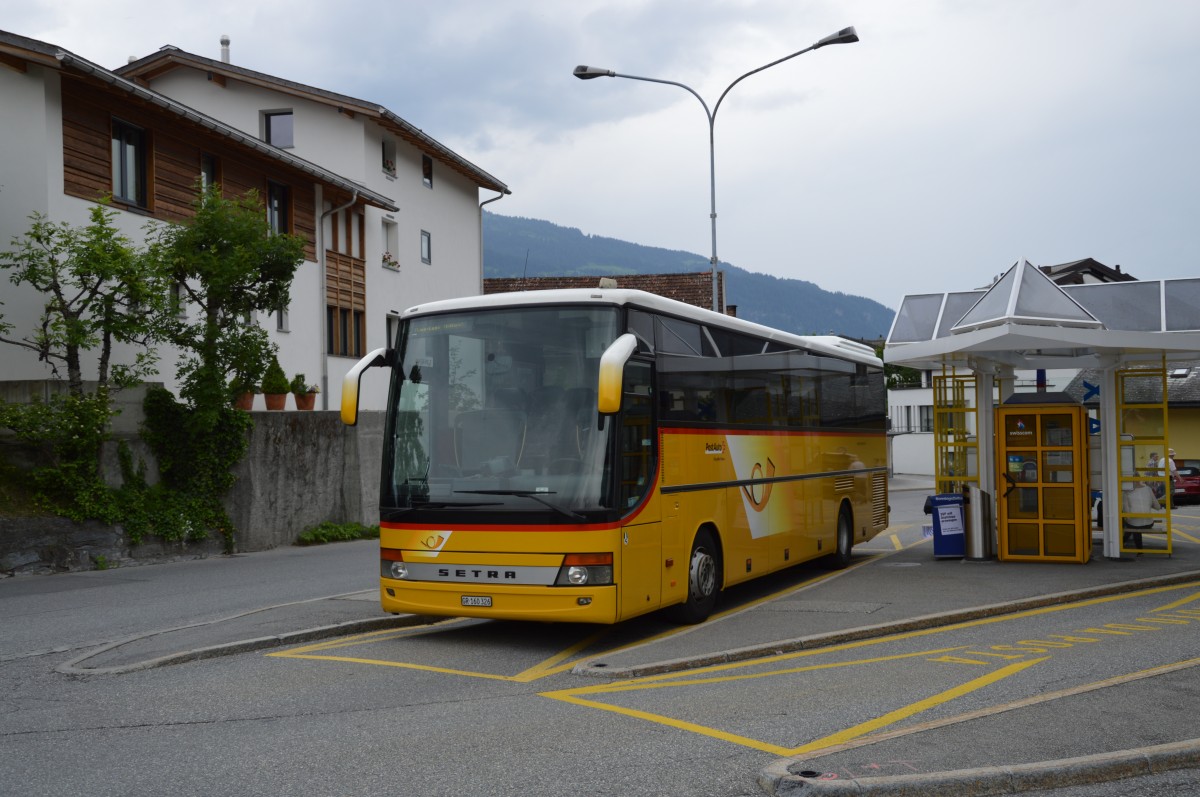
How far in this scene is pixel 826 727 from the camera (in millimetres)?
7176

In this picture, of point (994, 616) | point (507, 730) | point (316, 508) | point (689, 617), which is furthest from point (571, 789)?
point (316, 508)

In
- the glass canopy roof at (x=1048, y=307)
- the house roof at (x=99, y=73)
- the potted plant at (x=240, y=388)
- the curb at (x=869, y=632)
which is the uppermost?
the house roof at (x=99, y=73)

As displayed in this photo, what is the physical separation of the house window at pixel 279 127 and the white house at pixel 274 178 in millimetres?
50

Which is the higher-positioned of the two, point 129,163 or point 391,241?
point 391,241

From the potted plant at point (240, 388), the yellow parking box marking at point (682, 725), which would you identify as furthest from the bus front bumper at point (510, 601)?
the potted plant at point (240, 388)

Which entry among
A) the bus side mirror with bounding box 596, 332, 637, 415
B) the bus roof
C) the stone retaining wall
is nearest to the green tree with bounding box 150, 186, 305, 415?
the stone retaining wall

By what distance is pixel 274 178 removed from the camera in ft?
97.1

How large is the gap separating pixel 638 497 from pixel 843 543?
25.9ft

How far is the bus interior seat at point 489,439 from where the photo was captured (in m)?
10.1

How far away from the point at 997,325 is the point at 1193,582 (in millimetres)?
4055

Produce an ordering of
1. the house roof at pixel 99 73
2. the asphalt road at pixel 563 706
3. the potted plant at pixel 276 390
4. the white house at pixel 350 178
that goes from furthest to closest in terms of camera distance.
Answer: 1. the white house at pixel 350 178
2. the potted plant at pixel 276 390
3. the house roof at pixel 99 73
4. the asphalt road at pixel 563 706

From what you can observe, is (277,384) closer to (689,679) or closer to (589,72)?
(589,72)

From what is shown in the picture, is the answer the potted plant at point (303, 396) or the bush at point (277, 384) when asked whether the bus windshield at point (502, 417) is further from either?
the potted plant at point (303, 396)

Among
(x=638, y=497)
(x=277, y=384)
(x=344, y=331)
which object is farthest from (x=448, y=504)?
(x=344, y=331)
